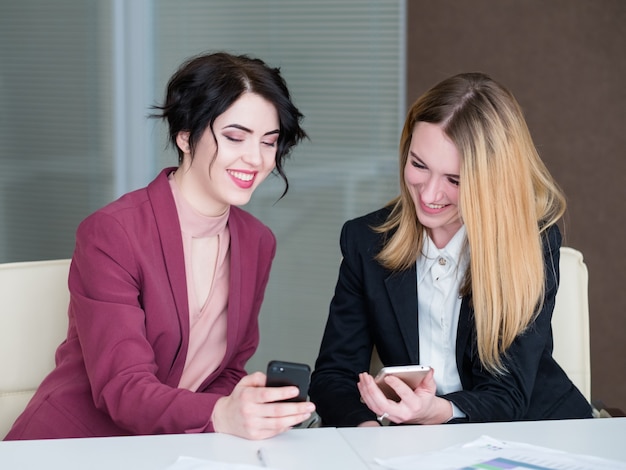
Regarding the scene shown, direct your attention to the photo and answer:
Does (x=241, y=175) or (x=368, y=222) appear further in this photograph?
(x=368, y=222)

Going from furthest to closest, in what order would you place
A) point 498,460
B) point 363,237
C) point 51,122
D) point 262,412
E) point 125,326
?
point 51,122, point 363,237, point 125,326, point 262,412, point 498,460

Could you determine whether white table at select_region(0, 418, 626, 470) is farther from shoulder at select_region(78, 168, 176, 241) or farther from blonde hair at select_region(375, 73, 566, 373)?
shoulder at select_region(78, 168, 176, 241)

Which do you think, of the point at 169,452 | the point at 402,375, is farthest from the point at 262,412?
the point at 402,375

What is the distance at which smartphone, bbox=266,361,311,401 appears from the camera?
5.88 ft

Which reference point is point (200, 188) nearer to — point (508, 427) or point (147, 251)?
point (147, 251)

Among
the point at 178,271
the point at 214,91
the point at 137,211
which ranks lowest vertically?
the point at 178,271

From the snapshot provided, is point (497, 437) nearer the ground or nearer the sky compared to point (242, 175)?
nearer the ground

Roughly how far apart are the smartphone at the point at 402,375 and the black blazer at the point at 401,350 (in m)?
0.16

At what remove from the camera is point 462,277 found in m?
2.46

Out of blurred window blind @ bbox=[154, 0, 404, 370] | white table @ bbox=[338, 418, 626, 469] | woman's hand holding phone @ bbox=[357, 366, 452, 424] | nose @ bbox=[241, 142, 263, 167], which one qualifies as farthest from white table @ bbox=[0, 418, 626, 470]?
blurred window blind @ bbox=[154, 0, 404, 370]

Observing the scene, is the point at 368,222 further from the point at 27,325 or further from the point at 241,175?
the point at 27,325

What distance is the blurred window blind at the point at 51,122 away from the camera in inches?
145

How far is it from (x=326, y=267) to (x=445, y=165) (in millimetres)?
1903

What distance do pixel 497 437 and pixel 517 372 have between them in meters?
0.58
